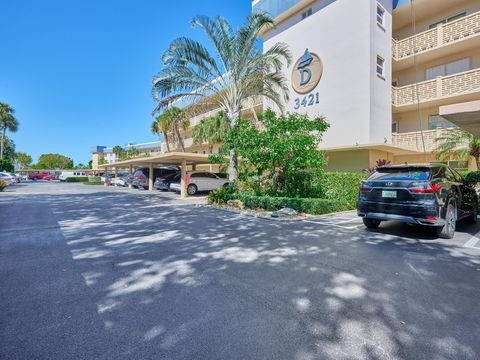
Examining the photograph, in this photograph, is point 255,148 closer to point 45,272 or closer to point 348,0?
point 45,272

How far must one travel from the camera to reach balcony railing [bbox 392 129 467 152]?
15069 mm

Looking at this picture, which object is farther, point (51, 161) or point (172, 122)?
point (51, 161)

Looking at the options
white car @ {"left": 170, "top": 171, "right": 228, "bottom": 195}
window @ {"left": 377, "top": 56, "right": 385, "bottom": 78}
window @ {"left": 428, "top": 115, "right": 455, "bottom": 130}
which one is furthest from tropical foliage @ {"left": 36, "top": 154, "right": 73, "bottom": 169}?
window @ {"left": 428, "top": 115, "right": 455, "bottom": 130}

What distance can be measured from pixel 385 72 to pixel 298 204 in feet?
37.2

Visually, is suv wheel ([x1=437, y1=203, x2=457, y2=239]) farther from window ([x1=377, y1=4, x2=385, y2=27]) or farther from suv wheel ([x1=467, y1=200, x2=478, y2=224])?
window ([x1=377, y1=4, x2=385, y2=27])

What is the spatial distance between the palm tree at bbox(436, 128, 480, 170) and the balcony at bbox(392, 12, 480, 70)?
16.1ft

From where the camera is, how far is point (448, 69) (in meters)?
16.0

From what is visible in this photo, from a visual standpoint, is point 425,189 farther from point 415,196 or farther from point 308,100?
point 308,100

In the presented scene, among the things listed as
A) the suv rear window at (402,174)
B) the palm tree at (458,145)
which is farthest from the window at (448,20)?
the suv rear window at (402,174)

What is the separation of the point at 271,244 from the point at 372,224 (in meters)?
3.57

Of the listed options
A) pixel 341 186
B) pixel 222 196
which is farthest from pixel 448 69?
pixel 222 196

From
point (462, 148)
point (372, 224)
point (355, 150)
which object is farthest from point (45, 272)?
point (462, 148)

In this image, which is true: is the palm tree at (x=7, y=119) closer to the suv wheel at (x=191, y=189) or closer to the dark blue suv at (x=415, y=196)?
the suv wheel at (x=191, y=189)

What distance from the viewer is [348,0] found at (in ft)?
51.9
